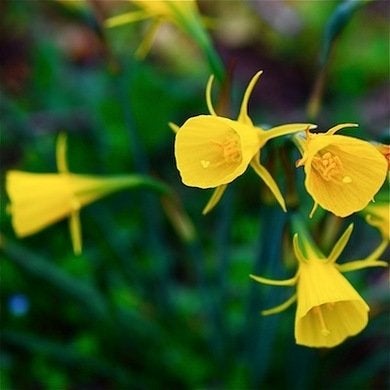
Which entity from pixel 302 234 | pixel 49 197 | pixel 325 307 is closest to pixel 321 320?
pixel 325 307

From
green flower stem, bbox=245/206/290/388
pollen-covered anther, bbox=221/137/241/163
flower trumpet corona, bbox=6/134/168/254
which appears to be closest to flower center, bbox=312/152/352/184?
pollen-covered anther, bbox=221/137/241/163

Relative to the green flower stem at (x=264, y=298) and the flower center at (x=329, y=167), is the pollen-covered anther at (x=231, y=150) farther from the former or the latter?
the green flower stem at (x=264, y=298)

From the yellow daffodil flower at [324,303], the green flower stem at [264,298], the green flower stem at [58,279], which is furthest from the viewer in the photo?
the green flower stem at [58,279]

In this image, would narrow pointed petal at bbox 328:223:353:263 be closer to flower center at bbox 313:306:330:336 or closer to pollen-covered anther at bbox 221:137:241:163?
flower center at bbox 313:306:330:336

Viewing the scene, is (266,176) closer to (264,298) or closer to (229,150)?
(229,150)

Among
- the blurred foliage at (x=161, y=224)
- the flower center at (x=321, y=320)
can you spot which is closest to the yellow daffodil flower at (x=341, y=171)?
the blurred foliage at (x=161, y=224)

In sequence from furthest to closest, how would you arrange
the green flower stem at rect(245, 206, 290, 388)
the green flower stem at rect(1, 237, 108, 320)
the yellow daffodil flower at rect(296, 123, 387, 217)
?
the green flower stem at rect(1, 237, 108, 320), the green flower stem at rect(245, 206, 290, 388), the yellow daffodil flower at rect(296, 123, 387, 217)
